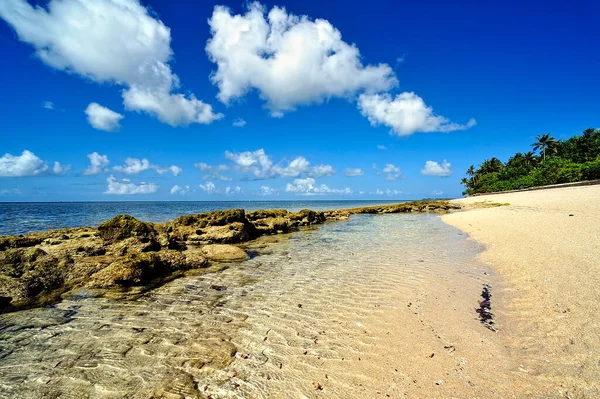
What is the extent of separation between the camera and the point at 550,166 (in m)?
68.5

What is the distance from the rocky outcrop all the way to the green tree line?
75.8 metres

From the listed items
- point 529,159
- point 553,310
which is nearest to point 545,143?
point 529,159

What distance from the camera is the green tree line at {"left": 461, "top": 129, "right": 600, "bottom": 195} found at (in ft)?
202

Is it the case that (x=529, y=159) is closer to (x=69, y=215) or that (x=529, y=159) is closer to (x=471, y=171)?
(x=471, y=171)

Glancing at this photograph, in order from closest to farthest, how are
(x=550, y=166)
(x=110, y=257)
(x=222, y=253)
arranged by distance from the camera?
(x=110, y=257), (x=222, y=253), (x=550, y=166)

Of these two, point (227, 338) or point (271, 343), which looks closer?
point (271, 343)

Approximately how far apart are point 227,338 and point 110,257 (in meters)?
8.67

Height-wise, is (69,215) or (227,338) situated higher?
(227,338)

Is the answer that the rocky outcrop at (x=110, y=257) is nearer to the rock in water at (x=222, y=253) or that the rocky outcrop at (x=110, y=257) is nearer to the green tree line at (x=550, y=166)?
the rock in water at (x=222, y=253)

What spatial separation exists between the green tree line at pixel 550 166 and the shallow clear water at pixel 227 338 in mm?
74037

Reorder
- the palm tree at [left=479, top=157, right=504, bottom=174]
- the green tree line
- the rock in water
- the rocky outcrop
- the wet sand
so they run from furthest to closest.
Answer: the palm tree at [left=479, top=157, right=504, bottom=174] < the green tree line < the rock in water < the rocky outcrop < the wet sand

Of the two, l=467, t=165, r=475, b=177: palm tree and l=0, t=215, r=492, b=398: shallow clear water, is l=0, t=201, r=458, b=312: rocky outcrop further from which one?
l=467, t=165, r=475, b=177: palm tree

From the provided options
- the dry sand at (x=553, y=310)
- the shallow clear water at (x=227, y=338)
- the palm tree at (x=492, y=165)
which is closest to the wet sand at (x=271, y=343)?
the shallow clear water at (x=227, y=338)

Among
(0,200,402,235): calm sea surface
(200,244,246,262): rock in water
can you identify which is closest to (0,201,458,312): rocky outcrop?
(200,244,246,262): rock in water
